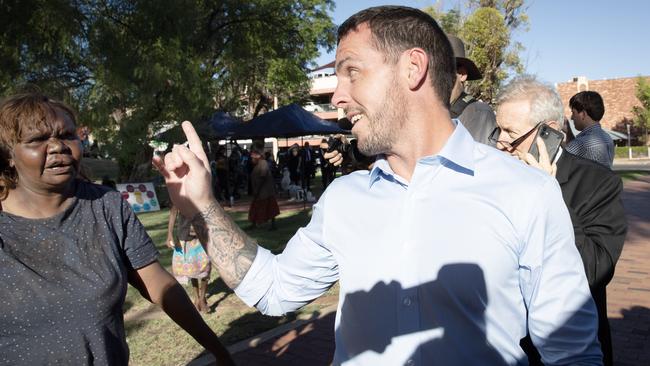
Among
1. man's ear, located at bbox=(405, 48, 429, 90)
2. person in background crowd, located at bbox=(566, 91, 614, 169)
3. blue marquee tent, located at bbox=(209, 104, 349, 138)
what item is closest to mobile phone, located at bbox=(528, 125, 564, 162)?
man's ear, located at bbox=(405, 48, 429, 90)

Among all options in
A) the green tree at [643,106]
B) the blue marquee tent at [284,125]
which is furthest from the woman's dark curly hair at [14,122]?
the green tree at [643,106]

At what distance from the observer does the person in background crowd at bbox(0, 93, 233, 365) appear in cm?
196

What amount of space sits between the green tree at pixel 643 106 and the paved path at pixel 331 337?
41.9 meters

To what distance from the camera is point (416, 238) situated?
1596 mm

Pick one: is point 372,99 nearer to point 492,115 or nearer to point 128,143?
point 492,115

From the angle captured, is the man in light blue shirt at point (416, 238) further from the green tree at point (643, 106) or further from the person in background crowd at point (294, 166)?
the green tree at point (643, 106)

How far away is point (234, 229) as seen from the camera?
184 cm

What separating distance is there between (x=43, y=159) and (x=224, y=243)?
91 centimetres

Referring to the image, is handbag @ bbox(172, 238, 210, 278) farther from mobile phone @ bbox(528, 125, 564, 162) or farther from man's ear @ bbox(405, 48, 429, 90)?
man's ear @ bbox(405, 48, 429, 90)

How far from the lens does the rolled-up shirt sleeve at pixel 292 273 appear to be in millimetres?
1852

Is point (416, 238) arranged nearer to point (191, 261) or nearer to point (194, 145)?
point (194, 145)

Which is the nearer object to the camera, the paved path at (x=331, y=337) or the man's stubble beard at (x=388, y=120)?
the man's stubble beard at (x=388, y=120)

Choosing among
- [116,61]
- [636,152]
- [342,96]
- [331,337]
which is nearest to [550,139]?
[342,96]

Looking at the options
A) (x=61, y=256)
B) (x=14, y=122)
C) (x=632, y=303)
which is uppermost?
(x=14, y=122)
